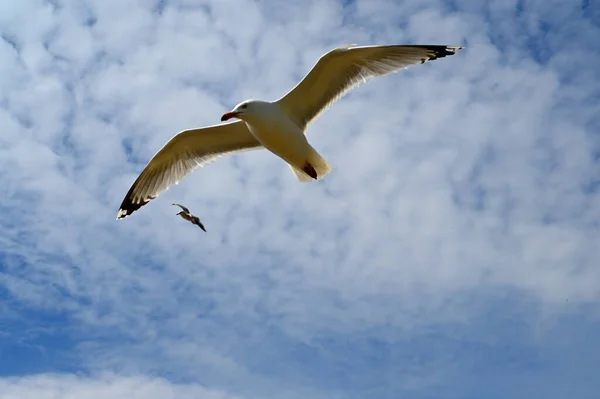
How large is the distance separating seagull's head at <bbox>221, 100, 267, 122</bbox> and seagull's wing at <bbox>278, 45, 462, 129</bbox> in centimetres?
41

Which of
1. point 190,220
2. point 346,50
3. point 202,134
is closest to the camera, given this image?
point 346,50

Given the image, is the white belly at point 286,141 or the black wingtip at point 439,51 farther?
the white belly at point 286,141

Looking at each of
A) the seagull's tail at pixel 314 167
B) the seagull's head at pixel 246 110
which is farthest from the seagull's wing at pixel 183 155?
the seagull's tail at pixel 314 167

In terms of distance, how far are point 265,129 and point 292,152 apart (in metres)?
0.38

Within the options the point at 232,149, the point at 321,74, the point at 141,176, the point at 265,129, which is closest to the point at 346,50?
the point at 321,74

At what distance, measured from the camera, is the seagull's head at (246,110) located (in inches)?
325

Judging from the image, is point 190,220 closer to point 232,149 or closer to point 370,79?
point 232,149

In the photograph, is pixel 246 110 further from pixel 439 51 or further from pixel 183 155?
pixel 439 51

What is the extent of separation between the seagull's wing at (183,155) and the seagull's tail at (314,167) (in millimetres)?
1059

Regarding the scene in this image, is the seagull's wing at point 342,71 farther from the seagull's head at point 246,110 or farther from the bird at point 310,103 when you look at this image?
the seagull's head at point 246,110

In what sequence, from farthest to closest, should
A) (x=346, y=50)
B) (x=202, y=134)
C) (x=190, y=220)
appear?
(x=202, y=134) < (x=190, y=220) < (x=346, y=50)

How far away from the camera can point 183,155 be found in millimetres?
9633

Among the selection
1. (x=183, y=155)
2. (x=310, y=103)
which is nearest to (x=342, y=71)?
(x=310, y=103)

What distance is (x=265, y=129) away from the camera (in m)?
8.29
